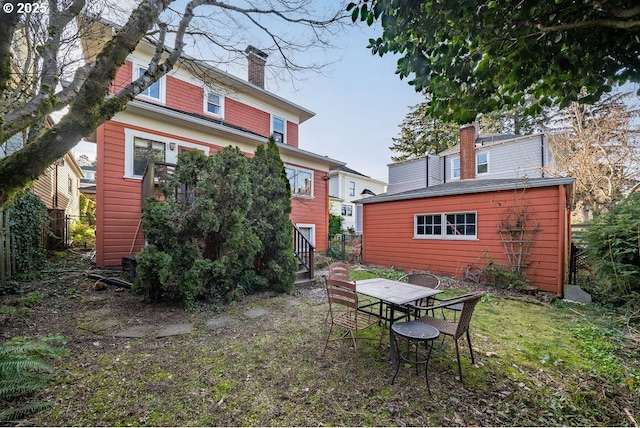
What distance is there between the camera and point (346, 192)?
2444 centimetres

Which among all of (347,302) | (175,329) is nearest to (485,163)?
(347,302)

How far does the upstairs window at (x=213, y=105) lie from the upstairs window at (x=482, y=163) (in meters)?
14.6

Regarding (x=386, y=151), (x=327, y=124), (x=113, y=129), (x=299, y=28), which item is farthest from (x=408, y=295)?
(x=386, y=151)

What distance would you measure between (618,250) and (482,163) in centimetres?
1211

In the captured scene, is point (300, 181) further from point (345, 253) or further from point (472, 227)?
point (472, 227)

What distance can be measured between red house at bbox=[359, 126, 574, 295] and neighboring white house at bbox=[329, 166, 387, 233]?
1187 centimetres

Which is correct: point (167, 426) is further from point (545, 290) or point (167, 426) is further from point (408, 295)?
point (545, 290)

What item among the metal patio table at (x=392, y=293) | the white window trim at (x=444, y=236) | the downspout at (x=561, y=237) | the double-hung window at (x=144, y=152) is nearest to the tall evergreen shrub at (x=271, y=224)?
the metal patio table at (x=392, y=293)

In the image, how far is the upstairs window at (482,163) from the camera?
52.7 feet

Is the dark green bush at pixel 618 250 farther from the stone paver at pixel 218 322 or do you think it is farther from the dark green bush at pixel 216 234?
the stone paver at pixel 218 322

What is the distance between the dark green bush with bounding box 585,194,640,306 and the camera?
17.1 ft

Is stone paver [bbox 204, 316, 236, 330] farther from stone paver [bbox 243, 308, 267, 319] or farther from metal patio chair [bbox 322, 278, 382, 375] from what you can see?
metal patio chair [bbox 322, 278, 382, 375]

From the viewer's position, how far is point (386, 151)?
1168 inches

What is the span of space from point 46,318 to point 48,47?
4233 millimetres
